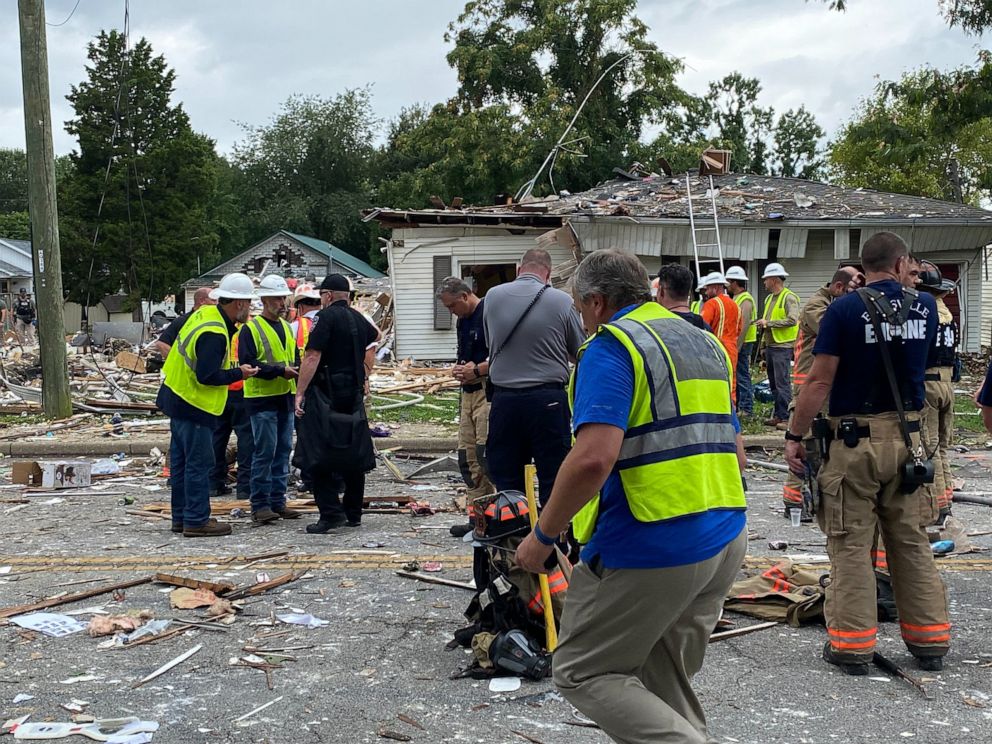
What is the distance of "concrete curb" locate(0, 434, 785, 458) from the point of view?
12.1 meters

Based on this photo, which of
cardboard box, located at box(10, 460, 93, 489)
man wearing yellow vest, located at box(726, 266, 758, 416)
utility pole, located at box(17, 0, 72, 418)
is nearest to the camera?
cardboard box, located at box(10, 460, 93, 489)

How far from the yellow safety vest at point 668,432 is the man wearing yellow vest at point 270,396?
5.37 m

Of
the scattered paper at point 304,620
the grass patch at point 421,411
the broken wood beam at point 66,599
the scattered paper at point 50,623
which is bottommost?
the scattered paper at point 304,620

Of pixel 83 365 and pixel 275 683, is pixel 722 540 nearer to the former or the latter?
pixel 275 683

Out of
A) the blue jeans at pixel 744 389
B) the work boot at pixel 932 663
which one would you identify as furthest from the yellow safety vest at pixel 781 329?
the work boot at pixel 932 663

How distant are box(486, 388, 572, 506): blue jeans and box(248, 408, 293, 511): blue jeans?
2.79 m

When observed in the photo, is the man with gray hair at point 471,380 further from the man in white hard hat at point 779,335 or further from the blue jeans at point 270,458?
the man in white hard hat at point 779,335

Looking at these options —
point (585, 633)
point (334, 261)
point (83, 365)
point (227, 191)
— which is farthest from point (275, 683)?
point (227, 191)

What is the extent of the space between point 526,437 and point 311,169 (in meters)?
64.9

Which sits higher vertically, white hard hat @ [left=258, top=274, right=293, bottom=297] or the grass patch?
white hard hat @ [left=258, top=274, right=293, bottom=297]

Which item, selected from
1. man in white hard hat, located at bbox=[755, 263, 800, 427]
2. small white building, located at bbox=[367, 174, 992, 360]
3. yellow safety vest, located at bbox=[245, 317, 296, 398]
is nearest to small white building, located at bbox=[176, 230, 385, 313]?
small white building, located at bbox=[367, 174, 992, 360]

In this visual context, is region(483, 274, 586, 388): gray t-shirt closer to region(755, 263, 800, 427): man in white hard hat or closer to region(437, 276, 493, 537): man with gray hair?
region(437, 276, 493, 537): man with gray hair

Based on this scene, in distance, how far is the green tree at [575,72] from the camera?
133 ft

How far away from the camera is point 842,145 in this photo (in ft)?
159
